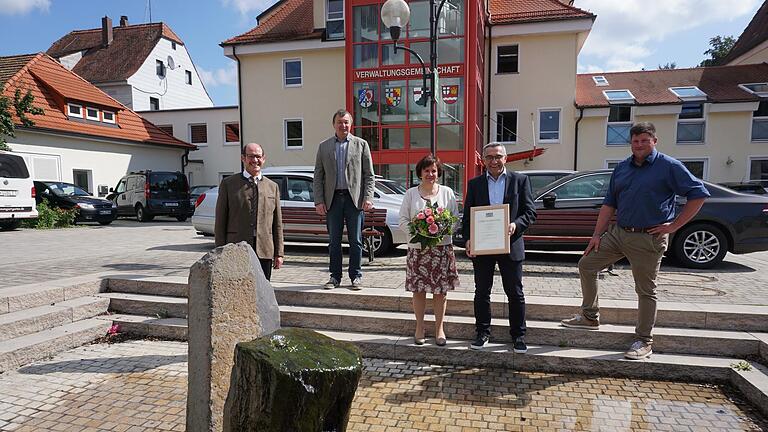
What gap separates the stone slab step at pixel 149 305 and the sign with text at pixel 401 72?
13.9m

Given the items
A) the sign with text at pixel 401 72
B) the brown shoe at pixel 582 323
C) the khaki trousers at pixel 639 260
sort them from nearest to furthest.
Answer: the khaki trousers at pixel 639 260 → the brown shoe at pixel 582 323 → the sign with text at pixel 401 72

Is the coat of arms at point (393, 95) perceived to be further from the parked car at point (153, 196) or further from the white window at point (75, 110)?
the white window at point (75, 110)

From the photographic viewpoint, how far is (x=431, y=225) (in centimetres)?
407

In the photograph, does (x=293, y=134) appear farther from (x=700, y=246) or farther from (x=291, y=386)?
(x=291, y=386)

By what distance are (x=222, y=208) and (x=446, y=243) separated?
2074 mm

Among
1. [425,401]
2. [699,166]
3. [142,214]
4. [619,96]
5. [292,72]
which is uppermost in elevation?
[292,72]

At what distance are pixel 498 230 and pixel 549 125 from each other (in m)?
18.6

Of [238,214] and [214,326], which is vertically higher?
[238,214]

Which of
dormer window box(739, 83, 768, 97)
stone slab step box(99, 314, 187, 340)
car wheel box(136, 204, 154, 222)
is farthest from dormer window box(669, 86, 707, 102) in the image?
car wheel box(136, 204, 154, 222)

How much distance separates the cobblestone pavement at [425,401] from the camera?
10.5 feet

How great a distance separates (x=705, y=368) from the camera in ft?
12.8

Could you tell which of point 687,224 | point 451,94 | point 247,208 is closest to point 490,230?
point 247,208

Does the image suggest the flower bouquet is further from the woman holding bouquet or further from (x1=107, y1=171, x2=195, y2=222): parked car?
(x1=107, y1=171, x2=195, y2=222): parked car

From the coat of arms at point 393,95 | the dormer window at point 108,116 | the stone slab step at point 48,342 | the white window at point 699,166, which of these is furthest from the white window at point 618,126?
the dormer window at point 108,116
